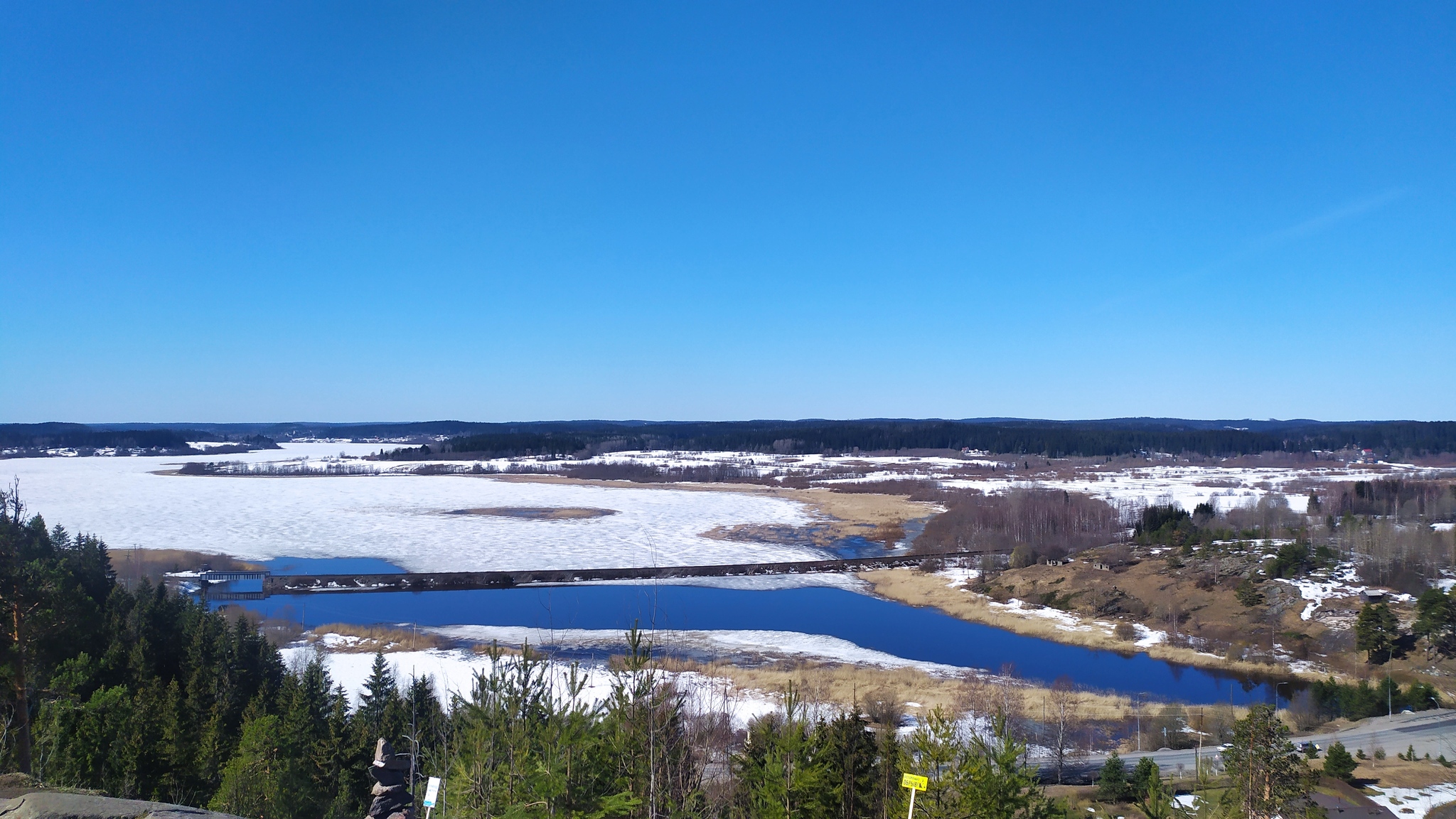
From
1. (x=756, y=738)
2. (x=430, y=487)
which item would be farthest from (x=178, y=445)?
(x=756, y=738)

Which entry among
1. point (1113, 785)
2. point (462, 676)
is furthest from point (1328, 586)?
point (462, 676)

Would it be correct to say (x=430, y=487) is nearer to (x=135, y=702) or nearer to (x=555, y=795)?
(x=135, y=702)

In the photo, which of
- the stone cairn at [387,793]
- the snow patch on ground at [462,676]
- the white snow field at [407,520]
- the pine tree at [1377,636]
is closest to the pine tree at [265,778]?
the snow patch on ground at [462,676]

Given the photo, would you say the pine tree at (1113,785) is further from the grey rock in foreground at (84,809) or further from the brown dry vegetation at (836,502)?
the brown dry vegetation at (836,502)

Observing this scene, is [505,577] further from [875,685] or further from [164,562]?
[875,685]

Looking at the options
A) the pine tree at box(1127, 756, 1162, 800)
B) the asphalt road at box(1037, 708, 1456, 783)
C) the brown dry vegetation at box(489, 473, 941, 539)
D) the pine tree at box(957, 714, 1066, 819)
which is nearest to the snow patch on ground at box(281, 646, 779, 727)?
the asphalt road at box(1037, 708, 1456, 783)
